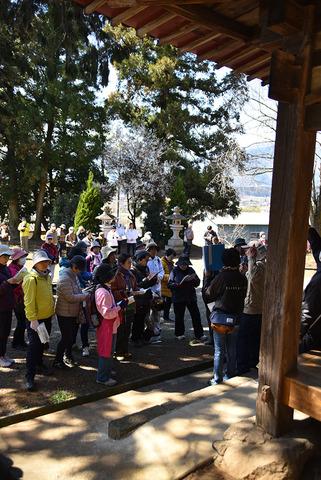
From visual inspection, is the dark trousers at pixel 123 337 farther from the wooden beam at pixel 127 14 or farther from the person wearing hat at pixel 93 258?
the wooden beam at pixel 127 14

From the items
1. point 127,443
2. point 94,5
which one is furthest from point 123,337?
point 94,5

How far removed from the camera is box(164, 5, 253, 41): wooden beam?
10.1 ft

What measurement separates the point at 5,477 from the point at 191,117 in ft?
79.6

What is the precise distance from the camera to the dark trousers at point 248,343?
570 cm

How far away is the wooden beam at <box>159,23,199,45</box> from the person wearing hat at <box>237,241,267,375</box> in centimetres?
300

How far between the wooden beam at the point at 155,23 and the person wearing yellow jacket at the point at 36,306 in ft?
10.2

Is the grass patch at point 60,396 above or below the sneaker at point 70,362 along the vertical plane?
below

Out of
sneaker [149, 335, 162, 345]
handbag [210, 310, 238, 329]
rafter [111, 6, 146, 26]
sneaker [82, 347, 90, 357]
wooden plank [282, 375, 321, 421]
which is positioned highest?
rafter [111, 6, 146, 26]

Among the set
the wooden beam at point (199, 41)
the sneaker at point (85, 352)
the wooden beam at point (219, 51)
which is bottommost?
the sneaker at point (85, 352)

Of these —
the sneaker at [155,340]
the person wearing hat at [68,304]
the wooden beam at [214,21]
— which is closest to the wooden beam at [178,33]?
the wooden beam at [214,21]

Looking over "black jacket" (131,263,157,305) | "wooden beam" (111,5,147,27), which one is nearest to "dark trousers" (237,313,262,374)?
"black jacket" (131,263,157,305)

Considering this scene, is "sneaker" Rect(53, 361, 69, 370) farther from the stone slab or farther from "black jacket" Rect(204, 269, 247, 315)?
"black jacket" Rect(204, 269, 247, 315)

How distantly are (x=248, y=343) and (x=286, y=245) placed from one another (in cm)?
304

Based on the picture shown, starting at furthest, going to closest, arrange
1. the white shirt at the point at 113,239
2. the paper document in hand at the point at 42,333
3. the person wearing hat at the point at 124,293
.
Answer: the white shirt at the point at 113,239
the person wearing hat at the point at 124,293
the paper document in hand at the point at 42,333
